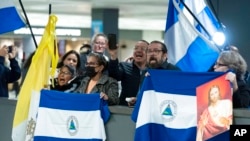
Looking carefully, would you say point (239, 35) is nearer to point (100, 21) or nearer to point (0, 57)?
point (0, 57)

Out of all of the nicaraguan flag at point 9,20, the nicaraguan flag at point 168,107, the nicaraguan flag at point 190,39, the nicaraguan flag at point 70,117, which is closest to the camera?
the nicaraguan flag at point 168,107

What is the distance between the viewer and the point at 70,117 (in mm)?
6266

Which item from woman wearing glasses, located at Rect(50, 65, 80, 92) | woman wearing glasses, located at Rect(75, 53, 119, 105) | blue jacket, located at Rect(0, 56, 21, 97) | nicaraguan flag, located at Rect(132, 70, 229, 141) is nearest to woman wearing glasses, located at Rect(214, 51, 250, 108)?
nicaraguan flag, located at Rect(132, 70, 229, 141)

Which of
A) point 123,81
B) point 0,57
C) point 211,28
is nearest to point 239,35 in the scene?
point 211,28

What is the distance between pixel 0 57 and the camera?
7.71 metres

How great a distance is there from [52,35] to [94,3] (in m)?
11.4

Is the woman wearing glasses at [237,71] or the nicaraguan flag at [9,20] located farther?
the nicaraguan flag at [9,20]

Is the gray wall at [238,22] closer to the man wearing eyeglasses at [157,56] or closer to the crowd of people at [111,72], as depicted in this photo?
the crowd of people at [111,72]

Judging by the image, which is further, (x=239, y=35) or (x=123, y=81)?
(x=239, y=35)

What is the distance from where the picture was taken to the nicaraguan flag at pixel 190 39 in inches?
257

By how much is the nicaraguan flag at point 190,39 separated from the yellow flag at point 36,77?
1.34m

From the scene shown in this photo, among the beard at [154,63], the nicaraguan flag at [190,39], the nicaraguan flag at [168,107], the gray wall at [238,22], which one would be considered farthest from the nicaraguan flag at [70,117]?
the gray wall at [238,22]

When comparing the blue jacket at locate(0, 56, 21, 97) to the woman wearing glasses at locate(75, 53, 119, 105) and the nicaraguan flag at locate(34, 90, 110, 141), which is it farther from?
the woman wearing glasses at locate(75, 53, 119, 105)

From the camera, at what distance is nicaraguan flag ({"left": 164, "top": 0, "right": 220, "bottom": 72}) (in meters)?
6.53
